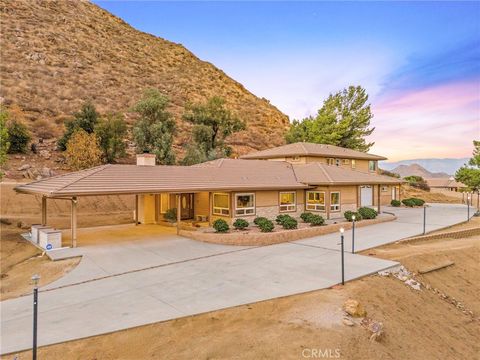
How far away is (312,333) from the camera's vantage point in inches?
271

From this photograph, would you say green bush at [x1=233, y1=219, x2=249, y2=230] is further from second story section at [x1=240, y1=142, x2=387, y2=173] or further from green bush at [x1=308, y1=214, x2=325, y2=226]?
second story section at [x1=240, y1=142, x2=387, y2=173]

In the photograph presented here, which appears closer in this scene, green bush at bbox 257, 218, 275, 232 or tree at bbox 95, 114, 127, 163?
green bush at bbox 257, 218, 275, 232

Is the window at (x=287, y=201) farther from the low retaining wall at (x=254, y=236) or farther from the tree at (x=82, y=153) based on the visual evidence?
the tree at (x=82, y=153)

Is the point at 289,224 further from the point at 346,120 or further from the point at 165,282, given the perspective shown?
the point at 346,120

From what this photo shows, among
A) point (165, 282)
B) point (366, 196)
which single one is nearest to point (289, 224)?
point (165, 282)

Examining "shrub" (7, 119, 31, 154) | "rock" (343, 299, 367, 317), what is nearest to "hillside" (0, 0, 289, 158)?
"shrub" (7, 119, 31, 154)

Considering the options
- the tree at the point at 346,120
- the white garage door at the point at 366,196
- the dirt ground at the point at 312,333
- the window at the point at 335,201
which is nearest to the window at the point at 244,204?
the window at the point at 335,201

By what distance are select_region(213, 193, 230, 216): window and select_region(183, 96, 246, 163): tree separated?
1651cm

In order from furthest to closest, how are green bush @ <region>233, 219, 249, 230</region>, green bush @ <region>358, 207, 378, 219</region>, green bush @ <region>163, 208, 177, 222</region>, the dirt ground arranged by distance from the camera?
1. green bush @ <region>358, 207, 378, 219</region>
2. green bush @ <region>163, 208, 177, 222</region>
3. green bush @ <region>233, 219, 249, 230</region>
4. the dirt ground

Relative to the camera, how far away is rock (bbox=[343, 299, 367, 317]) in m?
7.89

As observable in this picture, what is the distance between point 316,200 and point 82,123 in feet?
93.6

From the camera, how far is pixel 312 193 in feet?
75.7

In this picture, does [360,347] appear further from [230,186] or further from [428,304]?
[230,186]

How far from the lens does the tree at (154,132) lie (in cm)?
3306
